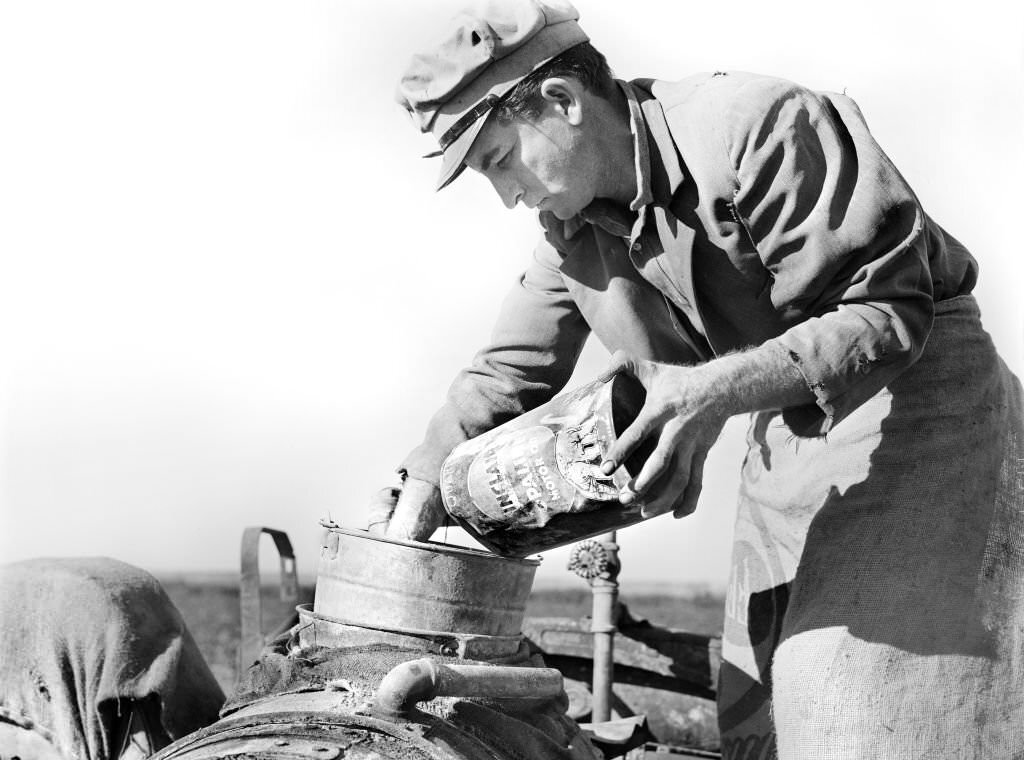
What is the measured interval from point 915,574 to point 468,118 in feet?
4.22

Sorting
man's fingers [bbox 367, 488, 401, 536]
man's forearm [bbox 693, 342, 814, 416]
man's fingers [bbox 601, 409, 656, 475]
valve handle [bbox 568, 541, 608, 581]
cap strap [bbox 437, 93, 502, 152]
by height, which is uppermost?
cap strap [bbox 437, 93, 502, 152]

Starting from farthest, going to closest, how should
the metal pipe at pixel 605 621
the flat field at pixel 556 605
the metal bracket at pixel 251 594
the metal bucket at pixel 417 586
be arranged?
the flat field at pixel 556 605 → the metal pipe at pixel 605 621 → the metal bracket at pixel 251 594 → the metal bucket at pixel 417 586

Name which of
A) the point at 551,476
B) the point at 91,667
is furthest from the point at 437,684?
the point at 91,667

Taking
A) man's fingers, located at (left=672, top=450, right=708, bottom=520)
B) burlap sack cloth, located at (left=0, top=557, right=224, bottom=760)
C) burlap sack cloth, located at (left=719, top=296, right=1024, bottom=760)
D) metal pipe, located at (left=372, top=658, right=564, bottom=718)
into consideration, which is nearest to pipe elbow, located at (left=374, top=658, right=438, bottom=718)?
→ metal pipe, located at (left=372, top=658, right=564, bottom=718)

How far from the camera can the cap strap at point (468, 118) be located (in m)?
2.72

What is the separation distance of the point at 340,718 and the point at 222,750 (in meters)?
0.22

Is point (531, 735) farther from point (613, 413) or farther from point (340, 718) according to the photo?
point (613, 413)

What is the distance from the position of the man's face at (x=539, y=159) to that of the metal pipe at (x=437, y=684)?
977 mm

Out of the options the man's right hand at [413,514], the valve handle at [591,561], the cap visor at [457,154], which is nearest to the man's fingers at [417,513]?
the man's right hand at [413,514]

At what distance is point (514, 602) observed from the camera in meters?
2.75

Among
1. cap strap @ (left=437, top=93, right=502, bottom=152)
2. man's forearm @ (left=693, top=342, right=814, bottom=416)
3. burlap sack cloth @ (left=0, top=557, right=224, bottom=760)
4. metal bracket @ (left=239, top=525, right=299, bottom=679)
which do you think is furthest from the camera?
metal bracket @ (left=239, top=525, right=299, bottom=679)

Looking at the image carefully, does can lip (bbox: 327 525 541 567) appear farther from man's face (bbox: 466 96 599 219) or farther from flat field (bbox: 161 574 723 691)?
flat field (bbox: 161 574 723 691)

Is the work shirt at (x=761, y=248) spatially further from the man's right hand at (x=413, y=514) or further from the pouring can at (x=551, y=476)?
the pouring can at (x=551, y=476)

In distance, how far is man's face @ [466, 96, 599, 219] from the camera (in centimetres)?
274
